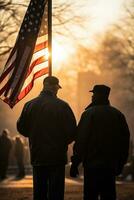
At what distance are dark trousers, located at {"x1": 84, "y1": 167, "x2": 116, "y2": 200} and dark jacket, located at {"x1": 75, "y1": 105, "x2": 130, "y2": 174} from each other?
0.08 meters

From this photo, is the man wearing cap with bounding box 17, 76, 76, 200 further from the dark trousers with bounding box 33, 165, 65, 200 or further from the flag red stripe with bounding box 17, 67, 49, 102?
the flag red stripe with bounding box 17, 67, 49, 102

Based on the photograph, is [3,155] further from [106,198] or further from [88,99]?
[88,99]

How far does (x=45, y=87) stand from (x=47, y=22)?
2.52 meters

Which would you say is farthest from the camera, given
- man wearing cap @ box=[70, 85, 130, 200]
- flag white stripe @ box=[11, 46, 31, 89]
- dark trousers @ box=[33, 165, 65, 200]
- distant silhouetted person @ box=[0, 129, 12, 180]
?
distant silhouetted person @ box=[0, 129, 12, 180]

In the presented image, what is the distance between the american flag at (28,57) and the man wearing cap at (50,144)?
2.41 m

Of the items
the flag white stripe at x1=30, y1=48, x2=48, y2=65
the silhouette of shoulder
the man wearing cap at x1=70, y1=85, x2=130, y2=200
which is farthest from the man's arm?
the flag white stripe at x1=30, y1=48, x2=48, y2=65

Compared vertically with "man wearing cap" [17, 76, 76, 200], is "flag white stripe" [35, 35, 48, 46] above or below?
above

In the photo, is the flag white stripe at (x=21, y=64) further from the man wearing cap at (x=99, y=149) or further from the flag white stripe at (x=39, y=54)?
the man wearing cap at (x=99, y=149)

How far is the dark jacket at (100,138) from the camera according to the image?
37.6 feet

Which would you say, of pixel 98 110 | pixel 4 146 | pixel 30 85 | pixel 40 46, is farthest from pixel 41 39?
pixel 4 146

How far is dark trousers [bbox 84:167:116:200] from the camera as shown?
37.7 feet

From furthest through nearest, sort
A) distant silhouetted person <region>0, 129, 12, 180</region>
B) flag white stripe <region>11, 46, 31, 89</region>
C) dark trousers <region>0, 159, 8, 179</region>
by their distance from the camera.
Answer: dark trousers <region>0, 159, 8, 179</region>
distant silhouetted person <region>0, 129, 12, 180</region>
flag white stripe <region>11, 46, 31, 89</region>

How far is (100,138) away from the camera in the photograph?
1153 cm

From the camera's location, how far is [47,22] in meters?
14.3
